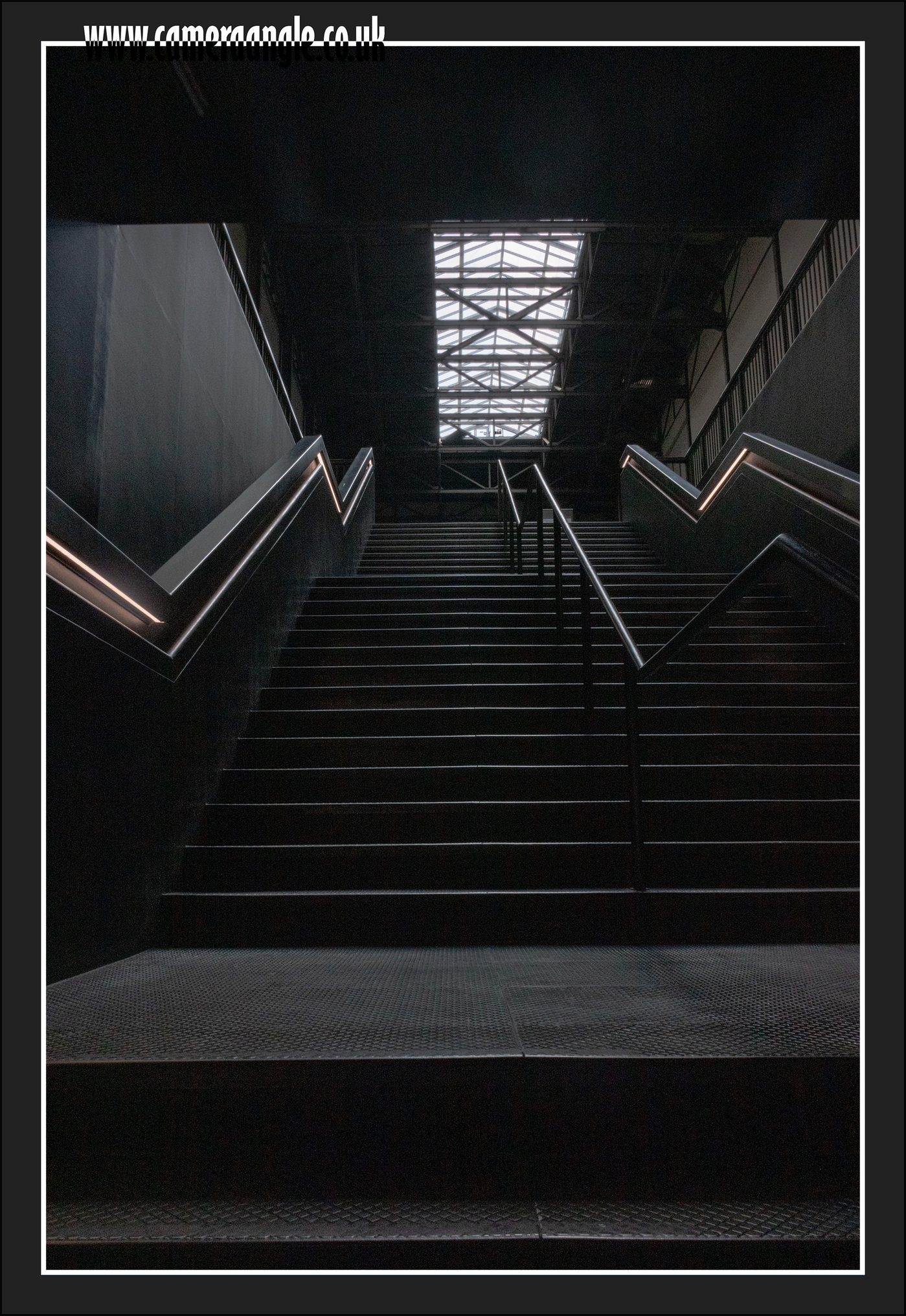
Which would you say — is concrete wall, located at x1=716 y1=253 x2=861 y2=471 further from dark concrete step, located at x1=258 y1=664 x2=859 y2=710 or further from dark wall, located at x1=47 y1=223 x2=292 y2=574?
dark wall, located at x1=47 y1=223 x2=292 y2=574

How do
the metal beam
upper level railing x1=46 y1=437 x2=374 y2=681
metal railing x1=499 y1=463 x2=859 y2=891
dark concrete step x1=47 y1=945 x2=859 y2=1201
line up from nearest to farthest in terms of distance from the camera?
1. dark concrete step x1=47 y1=945 x2=859 y2=1201
2. metal railing x1=499 y1=463 x2=859 y2=891
3. upper level railing x1=46 y1=437 x2=374 y2=681
4. the metal beam

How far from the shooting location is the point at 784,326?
720cm

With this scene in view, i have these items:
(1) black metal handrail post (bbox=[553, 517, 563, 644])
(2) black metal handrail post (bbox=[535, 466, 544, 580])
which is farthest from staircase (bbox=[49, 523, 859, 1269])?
(2) black metal handrail post (bbox=[535, 466, 544, 580])

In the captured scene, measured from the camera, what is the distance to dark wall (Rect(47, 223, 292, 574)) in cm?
287

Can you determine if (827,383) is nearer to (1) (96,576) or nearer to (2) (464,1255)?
(1) (96,576)

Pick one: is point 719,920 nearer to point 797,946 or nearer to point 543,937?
point 797,946

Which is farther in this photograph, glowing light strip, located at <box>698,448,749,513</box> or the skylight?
the skylight

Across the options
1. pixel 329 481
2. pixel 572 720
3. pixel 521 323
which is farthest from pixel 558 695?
pixel 521 323

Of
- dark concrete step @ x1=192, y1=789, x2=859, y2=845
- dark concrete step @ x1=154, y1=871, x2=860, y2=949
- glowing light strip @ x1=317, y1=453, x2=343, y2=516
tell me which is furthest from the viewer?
glowing light strip @ x1=317, y1=453, x2=343, y2=516

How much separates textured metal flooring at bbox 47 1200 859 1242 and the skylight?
11.5 m

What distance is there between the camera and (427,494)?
1980 cm

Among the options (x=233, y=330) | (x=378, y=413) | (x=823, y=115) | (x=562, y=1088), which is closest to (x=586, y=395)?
(x=378, y=413)

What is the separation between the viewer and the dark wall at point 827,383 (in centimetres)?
455

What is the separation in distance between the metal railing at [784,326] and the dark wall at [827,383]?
490 mm
